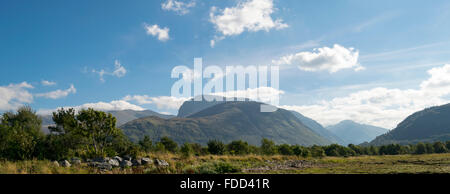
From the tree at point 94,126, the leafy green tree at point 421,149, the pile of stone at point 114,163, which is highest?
the tree at point 94,126

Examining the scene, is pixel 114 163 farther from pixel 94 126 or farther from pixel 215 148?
pixel 215 148

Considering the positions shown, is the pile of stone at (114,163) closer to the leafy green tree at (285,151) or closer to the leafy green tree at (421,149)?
the leafy green tree at (285,151)

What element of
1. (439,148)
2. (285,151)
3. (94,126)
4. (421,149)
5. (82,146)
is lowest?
(421,149)

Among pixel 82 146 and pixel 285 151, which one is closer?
pixel 82 146

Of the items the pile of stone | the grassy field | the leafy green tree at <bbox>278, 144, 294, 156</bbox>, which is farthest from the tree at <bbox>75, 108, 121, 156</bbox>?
the leafy green tree at <bbox>278, 144, 294, 156</bbox>

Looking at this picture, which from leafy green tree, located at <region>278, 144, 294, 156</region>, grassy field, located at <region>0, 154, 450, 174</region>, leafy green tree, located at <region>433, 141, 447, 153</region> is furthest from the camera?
leafy green tree, located at <region>433, 141, 447, 153</region>

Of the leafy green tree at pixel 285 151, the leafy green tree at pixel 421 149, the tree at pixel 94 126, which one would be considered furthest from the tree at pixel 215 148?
the leafy green tree at pixel 421 149

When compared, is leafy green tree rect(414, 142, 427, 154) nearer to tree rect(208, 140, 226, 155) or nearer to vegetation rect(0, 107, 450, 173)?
vegetation rect(0, 107, 450, 173)

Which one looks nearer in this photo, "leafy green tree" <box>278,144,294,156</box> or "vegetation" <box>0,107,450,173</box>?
"vegetation" <box>0,107,450,173</box>

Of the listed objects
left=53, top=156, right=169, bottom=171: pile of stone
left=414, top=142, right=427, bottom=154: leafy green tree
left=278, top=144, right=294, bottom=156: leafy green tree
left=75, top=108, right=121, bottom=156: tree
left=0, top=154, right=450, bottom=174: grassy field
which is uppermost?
left=75, top=108, right=121, bottom=156: tree

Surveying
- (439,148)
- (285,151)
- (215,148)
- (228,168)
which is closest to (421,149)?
(439,148)

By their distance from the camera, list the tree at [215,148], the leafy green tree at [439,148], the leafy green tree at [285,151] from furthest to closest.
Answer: the leafy green tree at [439,148] → the leafy green tree at [285,151] → the tree at [215,148]
